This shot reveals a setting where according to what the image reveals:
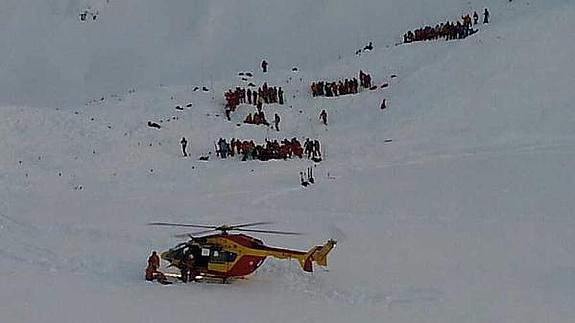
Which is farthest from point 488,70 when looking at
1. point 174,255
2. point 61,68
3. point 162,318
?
point 61,68

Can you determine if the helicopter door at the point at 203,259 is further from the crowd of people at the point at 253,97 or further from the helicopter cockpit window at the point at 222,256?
the crowd of people at the point at 253,97

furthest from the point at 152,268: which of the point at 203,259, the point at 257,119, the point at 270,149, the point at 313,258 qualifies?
the point at 257,119

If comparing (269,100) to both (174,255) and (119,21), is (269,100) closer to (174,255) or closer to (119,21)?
(174,255)

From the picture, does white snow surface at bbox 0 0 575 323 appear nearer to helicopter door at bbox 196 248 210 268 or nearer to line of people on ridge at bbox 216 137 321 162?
helicopter door at bbox 196 248 210 268

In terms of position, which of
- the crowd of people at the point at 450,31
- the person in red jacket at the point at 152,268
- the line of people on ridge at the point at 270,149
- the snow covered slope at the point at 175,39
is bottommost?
the person in red jacket at the point at 152,268

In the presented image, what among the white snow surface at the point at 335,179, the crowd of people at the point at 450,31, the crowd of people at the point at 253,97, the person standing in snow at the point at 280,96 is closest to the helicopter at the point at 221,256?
the white snow surface at the point at 335,179

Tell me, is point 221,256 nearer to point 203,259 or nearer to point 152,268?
point 203,259
